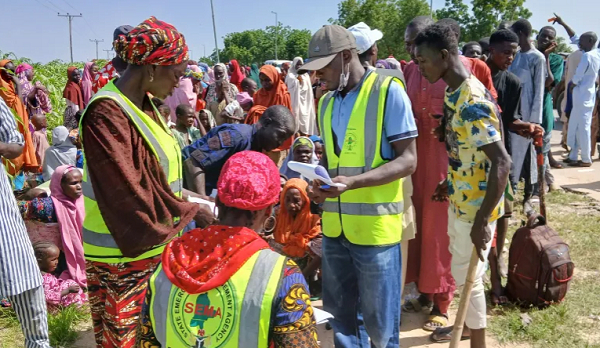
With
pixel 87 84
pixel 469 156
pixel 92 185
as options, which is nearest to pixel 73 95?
pixel 87 84

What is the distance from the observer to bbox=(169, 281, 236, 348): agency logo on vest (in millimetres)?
1429

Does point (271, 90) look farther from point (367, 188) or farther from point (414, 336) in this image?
point (367, 188)

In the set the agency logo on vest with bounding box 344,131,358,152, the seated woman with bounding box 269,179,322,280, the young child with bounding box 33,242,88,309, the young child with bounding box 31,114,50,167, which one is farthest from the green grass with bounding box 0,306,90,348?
the young child with bounding box 31,114,50,167

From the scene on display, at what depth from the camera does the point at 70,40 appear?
5800 centimetres

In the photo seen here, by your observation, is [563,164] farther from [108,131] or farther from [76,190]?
[108,131]

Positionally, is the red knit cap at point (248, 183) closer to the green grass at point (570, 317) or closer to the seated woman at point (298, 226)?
the green grass at point (570, 317)

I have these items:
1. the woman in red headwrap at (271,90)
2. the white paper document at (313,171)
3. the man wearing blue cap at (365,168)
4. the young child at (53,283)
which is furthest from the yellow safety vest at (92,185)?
the woman in red headwrap at (271,90)

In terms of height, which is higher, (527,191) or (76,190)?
(76,190)

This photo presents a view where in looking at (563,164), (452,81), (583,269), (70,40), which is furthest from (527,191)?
(70,40)

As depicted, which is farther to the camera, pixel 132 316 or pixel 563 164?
pixel 563 164

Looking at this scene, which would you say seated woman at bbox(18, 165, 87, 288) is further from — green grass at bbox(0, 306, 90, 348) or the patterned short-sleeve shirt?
the patterned short-sleeve shirt

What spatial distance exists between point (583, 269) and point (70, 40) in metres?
62.0

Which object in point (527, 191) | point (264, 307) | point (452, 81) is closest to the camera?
point (264, 307)

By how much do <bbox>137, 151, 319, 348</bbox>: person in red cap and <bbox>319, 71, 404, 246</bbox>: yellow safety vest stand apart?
104cm
